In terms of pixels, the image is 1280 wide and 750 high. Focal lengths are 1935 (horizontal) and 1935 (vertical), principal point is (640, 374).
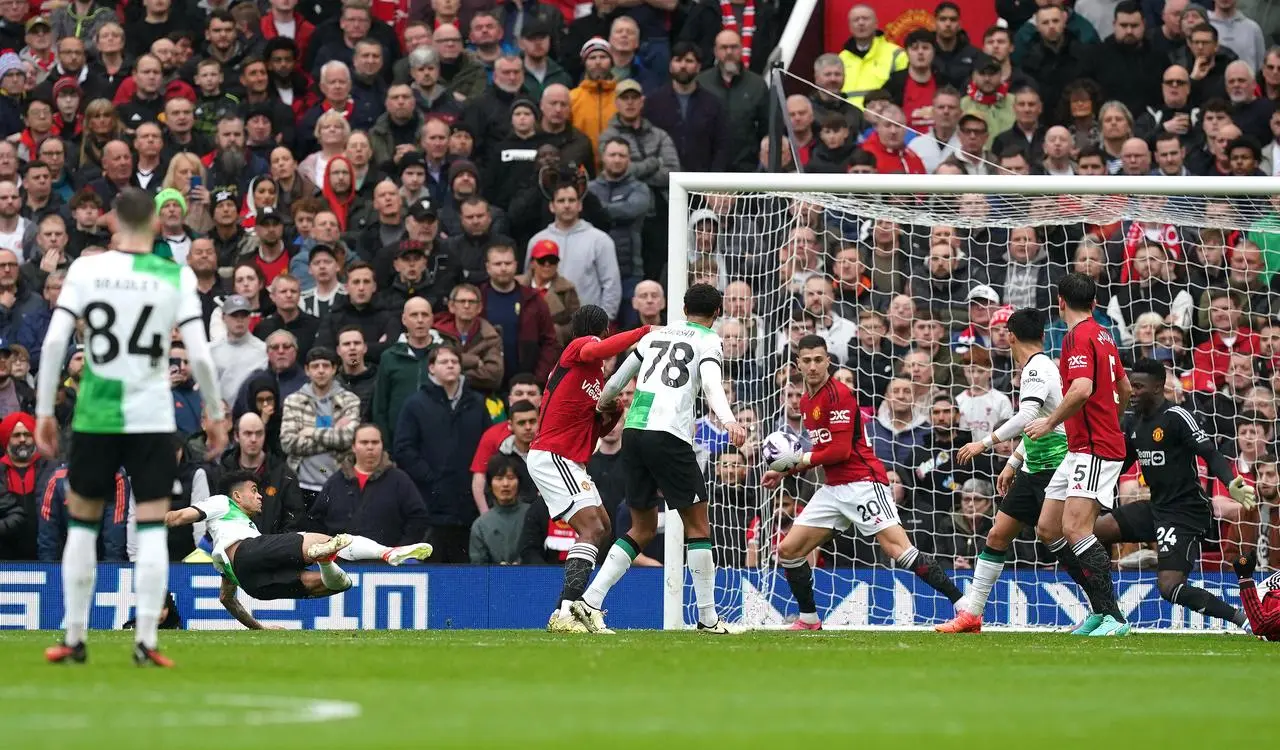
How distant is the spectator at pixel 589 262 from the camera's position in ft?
61.8

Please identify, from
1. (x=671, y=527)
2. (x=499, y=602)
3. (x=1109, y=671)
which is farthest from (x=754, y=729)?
(x=499, y=602)

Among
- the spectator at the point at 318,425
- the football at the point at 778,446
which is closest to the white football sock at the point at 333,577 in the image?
the spectator at the point at 318,425

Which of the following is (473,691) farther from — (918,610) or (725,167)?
(725,167)

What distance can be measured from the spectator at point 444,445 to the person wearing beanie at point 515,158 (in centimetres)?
276

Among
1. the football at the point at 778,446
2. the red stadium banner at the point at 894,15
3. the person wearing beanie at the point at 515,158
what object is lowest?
the football at the point at 778,446

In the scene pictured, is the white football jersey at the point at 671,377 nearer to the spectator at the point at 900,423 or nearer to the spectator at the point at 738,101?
the spectator at the point at 900,423

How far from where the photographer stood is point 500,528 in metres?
17.0

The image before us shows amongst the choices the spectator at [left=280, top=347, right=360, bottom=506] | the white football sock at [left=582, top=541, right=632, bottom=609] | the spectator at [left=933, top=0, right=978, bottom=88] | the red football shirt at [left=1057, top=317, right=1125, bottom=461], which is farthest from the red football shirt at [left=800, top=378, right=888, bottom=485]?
the spectator at [left=933, top=0, right=978, bottom=88]

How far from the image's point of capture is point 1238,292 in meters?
17.6

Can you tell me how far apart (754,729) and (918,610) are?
9918 millimetres

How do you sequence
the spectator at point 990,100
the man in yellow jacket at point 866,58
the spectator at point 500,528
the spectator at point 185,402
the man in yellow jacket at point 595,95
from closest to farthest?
the spectator at point 500,528 → the spectator at point 185,402 → the spectator at point 990,100 → the man in yellow jacket at point 595,95 → the man in yellow jacket at point 866,58

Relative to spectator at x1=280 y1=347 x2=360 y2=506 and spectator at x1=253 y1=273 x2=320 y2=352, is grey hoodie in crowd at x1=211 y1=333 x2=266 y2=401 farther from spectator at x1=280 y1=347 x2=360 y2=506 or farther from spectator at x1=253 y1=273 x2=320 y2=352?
spectator at x1=280 y1=347 x2=360 y2=506

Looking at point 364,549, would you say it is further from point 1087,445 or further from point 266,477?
point 1087,445

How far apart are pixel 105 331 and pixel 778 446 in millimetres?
7315
